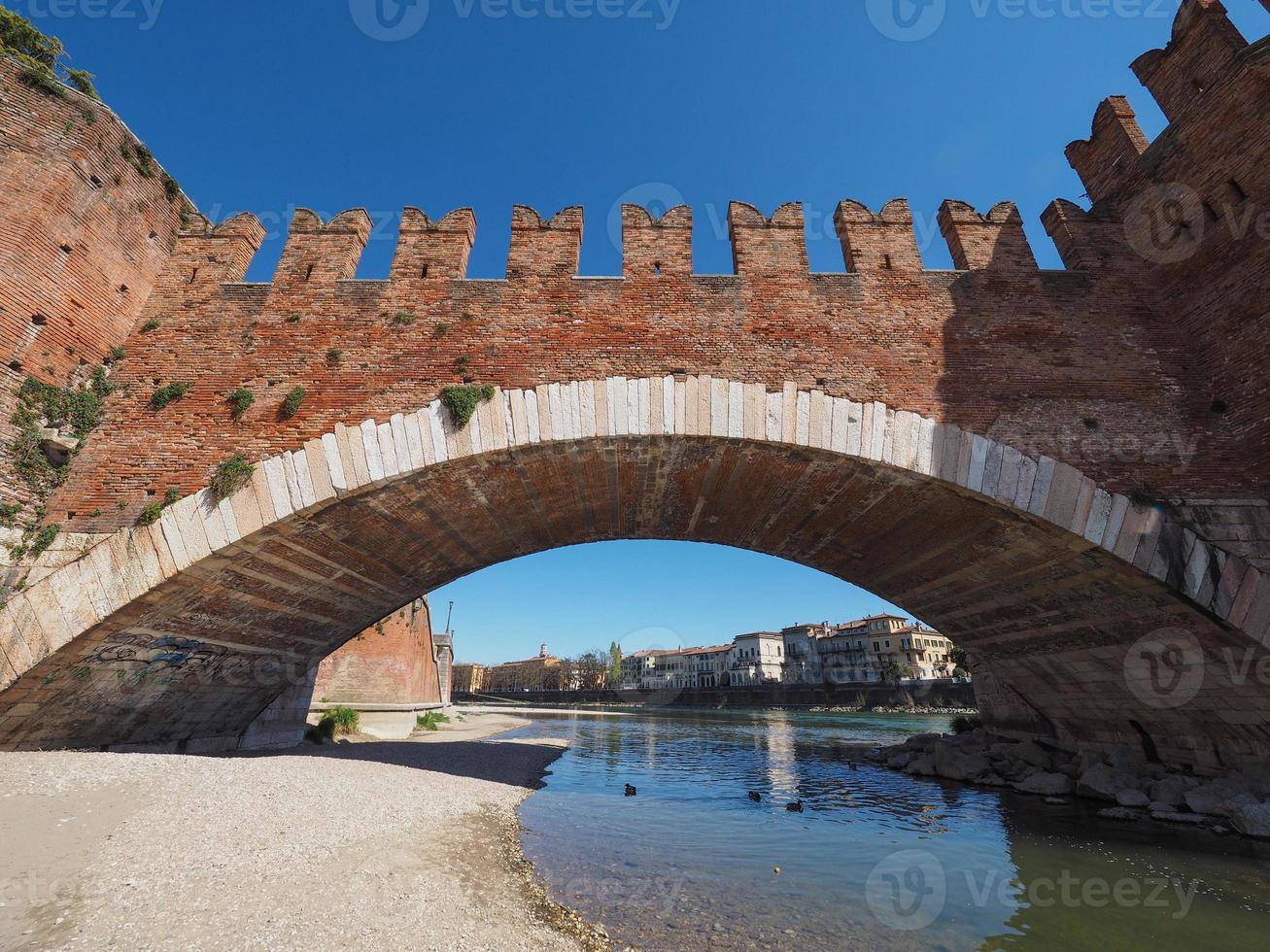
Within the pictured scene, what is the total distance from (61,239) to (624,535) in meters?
9.95

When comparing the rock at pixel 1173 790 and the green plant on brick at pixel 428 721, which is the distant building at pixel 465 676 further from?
the rock at pixel 1173 790

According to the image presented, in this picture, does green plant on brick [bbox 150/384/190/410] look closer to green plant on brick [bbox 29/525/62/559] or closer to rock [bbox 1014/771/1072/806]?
green plant on brick [bbox 29/525/62/559]

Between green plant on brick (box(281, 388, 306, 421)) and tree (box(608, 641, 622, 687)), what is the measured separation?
10603cm

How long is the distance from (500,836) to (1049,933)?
657 cm

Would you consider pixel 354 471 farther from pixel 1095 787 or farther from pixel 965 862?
pixel 1095 787

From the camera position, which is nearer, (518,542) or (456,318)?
(456,318)

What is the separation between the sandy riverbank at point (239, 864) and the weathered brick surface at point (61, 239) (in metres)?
4.07

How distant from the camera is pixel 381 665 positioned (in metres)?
21.7

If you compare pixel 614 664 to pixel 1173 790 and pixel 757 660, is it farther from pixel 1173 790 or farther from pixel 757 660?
pixel 1173 790

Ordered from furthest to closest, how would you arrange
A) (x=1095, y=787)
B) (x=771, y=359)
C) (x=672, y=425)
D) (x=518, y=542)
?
(x=518, y=542) < (x=1095, y=787) < (x=771, y=359) < (x=672, y=425)

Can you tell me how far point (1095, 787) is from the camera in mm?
10492

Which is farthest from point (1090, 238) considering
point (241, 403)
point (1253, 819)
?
point (241, 403)

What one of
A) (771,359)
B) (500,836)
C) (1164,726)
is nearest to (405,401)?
(771,359)

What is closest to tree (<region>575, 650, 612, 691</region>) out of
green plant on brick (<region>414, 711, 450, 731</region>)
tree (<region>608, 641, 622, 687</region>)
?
tree (<region>608, 641, 622, 687</region>)
